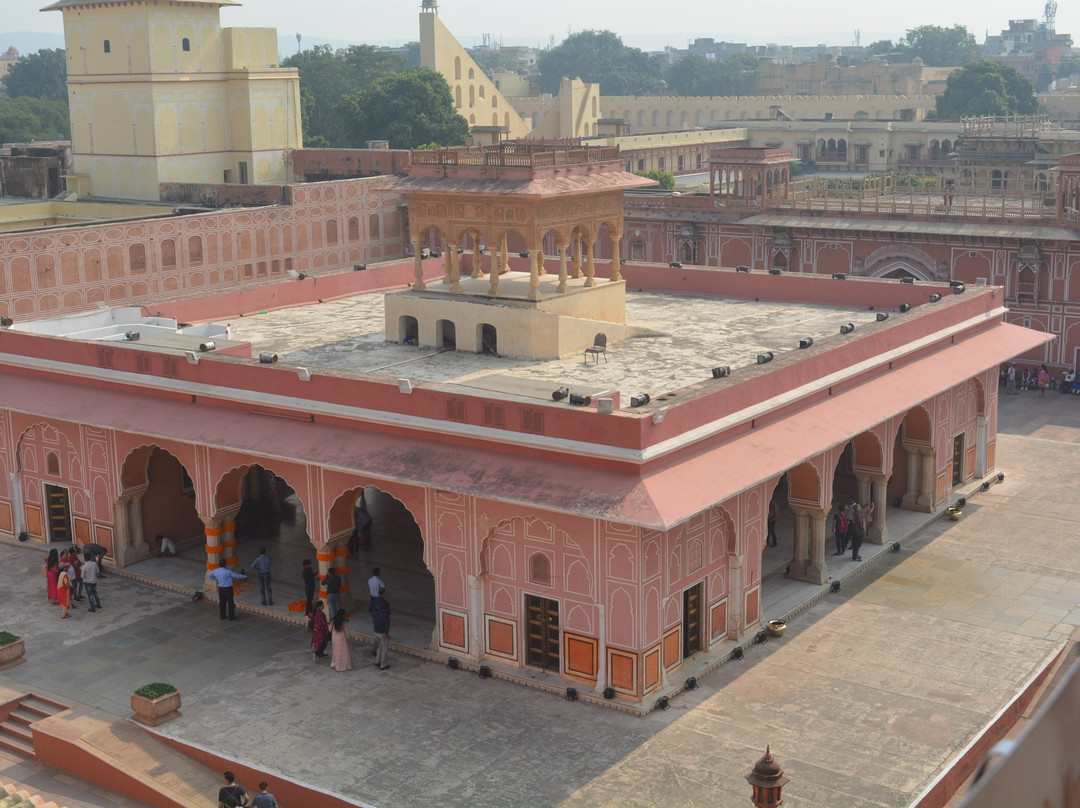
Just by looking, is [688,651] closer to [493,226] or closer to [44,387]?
[493,226]

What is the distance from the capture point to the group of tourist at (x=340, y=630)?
16.8 metres

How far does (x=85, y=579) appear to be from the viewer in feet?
62.2

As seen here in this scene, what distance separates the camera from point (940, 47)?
167 metres

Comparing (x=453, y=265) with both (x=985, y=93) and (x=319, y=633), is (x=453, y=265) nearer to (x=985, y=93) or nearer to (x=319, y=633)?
(x=319, y=633)

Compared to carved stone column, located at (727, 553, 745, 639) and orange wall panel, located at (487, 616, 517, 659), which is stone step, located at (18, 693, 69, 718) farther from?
carved stone column, located at (727, 553, 745, 639)

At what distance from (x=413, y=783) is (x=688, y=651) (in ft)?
15.3

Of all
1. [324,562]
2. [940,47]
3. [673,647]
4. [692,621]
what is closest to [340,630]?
[324,562]

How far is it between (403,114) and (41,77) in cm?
5993

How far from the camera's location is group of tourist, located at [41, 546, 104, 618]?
18.9 m

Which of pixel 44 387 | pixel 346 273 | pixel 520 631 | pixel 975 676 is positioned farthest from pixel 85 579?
pixel 975 676

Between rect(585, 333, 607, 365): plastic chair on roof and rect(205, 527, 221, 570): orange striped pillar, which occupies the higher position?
rect(585, 333, 607, 365): plastic chair on roof

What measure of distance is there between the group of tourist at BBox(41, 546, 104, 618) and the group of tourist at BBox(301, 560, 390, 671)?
11.4 ft

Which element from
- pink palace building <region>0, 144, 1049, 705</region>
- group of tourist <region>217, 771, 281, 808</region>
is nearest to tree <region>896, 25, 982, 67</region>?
pink palace building <region>0, 144, 1049, 705</region>

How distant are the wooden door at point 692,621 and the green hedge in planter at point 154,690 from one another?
21.2ft
